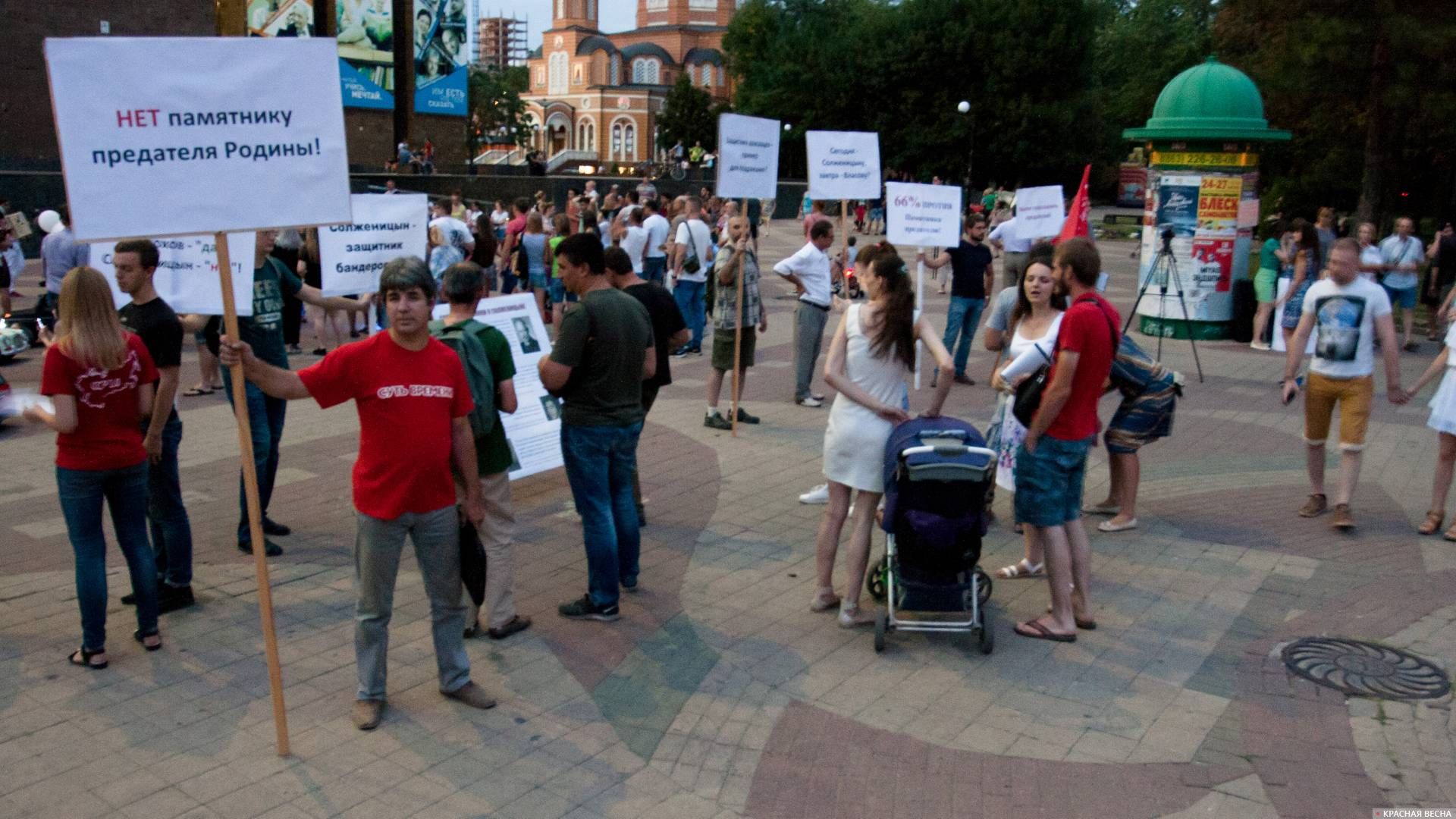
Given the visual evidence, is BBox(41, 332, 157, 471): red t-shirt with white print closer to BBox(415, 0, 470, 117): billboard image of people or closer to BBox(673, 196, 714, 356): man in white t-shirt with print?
BBox(673, 196, 714, 356): man in white t-shirt with print

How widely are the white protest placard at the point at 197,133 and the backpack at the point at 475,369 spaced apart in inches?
32.9

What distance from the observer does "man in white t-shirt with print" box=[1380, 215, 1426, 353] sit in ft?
50.1

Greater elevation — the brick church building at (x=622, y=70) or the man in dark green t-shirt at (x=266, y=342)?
the brick church building at (x=622, y=70)

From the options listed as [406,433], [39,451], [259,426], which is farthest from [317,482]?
[406,433]

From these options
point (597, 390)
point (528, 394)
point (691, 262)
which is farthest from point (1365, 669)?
point (691, 262)

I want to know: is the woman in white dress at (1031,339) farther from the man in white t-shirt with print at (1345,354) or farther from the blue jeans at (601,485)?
the man in white t-shirt with print at (1345,354)

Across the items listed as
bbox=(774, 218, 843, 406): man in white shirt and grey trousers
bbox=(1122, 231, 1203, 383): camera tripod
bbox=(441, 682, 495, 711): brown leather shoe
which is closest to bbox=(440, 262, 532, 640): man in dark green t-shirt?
bbox=(441, 682, 495, 711): brown leather shoe

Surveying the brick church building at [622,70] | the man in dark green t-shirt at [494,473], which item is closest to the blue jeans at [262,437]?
the man in dark green t-shirt at [494,473]

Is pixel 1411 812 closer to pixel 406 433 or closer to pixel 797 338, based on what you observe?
pixel 406 433

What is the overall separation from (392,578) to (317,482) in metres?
4.05

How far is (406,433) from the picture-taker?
461cm

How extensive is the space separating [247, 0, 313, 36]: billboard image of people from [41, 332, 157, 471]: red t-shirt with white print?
43.9 meters

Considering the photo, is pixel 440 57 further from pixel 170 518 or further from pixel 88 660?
pixel 88 660

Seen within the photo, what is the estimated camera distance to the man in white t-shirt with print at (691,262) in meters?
13.1
